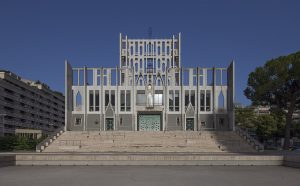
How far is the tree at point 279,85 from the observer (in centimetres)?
4228

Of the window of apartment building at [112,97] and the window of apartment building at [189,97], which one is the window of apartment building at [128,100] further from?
the window of apartment building at [189,97]

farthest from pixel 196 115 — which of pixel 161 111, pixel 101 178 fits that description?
pixel 101 178

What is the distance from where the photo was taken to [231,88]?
50.3 meters

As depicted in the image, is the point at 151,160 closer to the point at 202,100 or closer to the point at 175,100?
the point at 175,100

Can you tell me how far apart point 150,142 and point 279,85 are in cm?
1678

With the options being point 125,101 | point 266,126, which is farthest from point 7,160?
point 266,126

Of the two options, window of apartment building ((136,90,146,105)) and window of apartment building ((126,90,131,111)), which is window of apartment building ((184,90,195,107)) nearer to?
window of apartment building ((136,90,146,105))

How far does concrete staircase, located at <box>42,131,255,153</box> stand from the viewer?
3569 centimetres

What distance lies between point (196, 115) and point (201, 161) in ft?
106

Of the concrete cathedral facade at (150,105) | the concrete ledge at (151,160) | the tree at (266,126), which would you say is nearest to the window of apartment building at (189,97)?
the concrete cathedral facade at (150,105)

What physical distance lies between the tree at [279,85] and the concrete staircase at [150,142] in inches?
257

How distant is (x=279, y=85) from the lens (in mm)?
42594

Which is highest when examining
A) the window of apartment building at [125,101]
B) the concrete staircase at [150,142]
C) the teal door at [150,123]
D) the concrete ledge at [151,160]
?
the window of apartment building at [125,101]

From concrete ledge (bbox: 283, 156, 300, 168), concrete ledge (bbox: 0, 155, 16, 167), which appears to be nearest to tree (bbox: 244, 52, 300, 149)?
concrete ledge (bbox: 283, 156, 300, 168)
